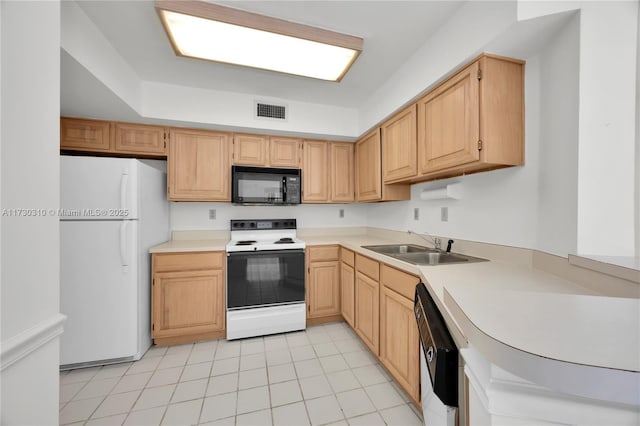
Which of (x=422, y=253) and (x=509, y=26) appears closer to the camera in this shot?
(x=509, y=26)

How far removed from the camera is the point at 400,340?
1605mm

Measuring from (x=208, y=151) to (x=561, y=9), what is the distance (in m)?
2.72

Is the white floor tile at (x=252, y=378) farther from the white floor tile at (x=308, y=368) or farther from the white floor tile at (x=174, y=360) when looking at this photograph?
the white floor tile at (x=174, y=360)

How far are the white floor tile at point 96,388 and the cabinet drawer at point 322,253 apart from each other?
1.81 m

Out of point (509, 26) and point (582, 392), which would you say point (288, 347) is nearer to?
point (582, 392)

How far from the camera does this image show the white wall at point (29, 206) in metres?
0.71

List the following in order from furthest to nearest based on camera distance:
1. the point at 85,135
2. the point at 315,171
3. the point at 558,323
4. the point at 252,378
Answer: the point at 315,171
the point at 85,135
the point at 252,378
the point at 558,323

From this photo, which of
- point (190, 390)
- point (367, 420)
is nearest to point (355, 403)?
point (367, 420)

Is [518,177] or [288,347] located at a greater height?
[518,177]

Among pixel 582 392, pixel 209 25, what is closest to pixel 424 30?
pixel 209 25

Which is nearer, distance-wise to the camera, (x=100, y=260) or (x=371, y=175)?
(x=100, y=260)

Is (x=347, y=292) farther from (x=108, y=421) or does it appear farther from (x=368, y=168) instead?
(x=108, y=421)

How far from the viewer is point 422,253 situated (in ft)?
6.45

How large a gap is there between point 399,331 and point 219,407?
4.12ft
